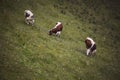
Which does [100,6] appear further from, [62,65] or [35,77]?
[35,77]

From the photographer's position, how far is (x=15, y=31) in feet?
76.7

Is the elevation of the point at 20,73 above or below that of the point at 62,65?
above

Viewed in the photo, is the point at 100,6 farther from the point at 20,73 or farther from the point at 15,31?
the point at 20,73

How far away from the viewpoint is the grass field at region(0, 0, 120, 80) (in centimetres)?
1895

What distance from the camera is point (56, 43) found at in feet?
81.6

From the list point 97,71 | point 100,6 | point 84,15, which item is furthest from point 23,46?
point 100,6

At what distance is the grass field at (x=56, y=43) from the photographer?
18953mm

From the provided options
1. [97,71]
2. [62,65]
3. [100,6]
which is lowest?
[100,6]

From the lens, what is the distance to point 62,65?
70.0 feet

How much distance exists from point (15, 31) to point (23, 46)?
9.22ft

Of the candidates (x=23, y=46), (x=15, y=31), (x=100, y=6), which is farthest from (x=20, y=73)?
(x=100, y=6)

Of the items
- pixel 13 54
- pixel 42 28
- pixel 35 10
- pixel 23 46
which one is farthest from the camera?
pixel 35 10

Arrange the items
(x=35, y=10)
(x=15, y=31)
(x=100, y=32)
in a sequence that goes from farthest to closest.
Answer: (x=100, y=32) → (x=35, y=10) → (x=15, y=31)

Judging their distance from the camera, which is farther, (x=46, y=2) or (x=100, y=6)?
(x=100, y=6)
